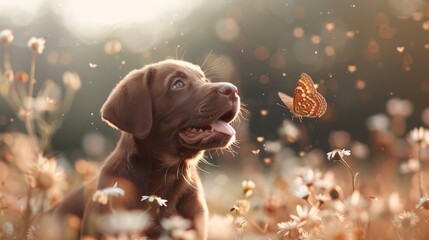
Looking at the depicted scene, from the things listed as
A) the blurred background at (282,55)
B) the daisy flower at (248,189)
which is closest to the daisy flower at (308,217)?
the daisy flower at (248,189)

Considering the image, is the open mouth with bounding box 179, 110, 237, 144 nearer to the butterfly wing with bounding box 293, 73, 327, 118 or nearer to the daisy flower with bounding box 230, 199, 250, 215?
the butterfly wing with bounding box 293, 73, 327, 118

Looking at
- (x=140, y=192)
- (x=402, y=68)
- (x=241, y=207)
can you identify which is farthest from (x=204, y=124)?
(x=402, y=68)

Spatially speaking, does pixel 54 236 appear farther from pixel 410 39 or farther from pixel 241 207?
pixel 410 39

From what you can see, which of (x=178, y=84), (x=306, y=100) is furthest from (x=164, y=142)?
(x=306, y=100)

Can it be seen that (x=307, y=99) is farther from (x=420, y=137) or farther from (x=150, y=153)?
(x=150, y=153)

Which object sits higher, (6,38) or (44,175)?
(6,38)

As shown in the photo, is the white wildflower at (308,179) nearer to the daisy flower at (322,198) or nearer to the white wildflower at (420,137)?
the daisy flower at (322,198)

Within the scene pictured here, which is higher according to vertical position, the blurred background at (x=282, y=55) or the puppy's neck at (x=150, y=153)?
the puppy's neck at (x=150, y=153)

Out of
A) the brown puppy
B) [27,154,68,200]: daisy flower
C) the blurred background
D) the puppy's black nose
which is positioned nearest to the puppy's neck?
the brown puppy
